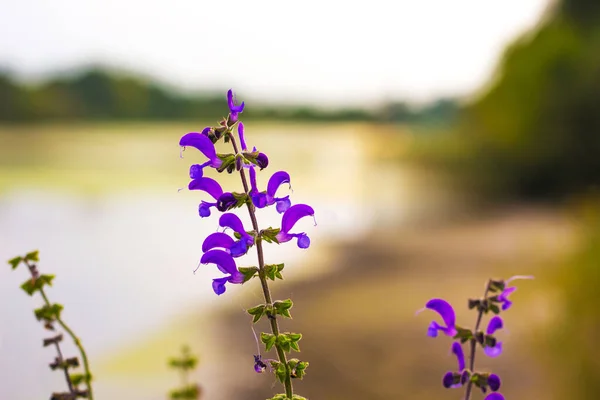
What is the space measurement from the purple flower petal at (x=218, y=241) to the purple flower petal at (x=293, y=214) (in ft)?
0.20

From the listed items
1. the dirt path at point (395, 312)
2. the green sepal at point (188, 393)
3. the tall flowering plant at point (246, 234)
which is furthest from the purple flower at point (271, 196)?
the dirt path at point (395, 312)

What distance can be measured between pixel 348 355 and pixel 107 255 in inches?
107

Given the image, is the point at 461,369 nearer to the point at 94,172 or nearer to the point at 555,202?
the point at 555,202

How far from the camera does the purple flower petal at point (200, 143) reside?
596mm

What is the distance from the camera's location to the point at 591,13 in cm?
1411

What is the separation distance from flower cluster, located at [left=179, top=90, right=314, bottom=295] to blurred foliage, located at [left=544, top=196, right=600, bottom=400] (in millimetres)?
1897

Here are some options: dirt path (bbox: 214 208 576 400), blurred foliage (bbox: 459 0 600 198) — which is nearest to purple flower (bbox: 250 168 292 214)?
dirt path (bbox: 214 208 576 400)

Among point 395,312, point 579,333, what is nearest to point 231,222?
point 579,333

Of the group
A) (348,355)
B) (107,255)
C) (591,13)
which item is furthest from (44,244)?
(591,13)

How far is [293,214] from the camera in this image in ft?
2.22

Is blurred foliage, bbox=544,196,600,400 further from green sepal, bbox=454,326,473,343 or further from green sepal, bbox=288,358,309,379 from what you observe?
green sepal, bbox=288,358,309,379

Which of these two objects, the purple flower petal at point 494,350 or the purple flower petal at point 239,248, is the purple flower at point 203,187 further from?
the purple flower petal at point 494,350

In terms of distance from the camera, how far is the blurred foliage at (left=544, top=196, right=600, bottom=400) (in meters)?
2.21

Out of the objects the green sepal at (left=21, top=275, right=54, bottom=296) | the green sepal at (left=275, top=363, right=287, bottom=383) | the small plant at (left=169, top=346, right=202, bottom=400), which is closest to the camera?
the green sepal at (left=275, top=363, right=287, bottom=383)
